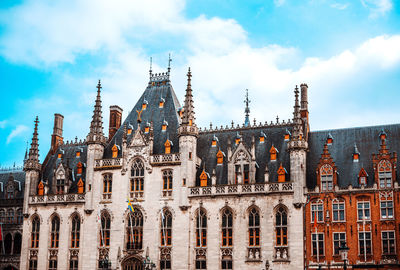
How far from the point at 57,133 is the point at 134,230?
20217 millimetres

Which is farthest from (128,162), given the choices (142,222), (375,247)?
(375,247)

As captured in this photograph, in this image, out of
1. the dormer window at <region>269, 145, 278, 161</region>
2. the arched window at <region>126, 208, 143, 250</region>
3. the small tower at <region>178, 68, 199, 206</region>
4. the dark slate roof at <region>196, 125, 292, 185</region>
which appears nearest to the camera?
the dark slate roof at <region>196, 125, 292, 185</region>

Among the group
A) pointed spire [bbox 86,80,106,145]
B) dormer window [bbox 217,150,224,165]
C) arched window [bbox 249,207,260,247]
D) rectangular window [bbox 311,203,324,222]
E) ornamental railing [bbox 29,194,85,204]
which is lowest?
arched window [bbox 249,207,260,247]

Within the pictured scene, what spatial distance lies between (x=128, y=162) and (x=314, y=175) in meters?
20.2

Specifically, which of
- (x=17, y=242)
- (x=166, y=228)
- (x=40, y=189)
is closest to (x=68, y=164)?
(x=40, y=189)

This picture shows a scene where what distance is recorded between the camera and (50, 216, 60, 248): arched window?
6425 centimetres

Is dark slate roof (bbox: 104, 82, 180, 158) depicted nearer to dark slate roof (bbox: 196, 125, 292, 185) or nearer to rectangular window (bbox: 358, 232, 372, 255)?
dark slate roof (bbox: 196, 125, 292, 185)

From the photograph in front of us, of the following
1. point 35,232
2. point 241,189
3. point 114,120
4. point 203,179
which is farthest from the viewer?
point 114,120

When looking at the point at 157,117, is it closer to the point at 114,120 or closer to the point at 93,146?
the point at 114,120

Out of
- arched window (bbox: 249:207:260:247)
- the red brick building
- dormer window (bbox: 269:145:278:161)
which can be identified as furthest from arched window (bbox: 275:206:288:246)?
dormer window (bbox: 269:145:278:161)

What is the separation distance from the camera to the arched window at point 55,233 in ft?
211

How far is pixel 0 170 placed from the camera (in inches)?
3024

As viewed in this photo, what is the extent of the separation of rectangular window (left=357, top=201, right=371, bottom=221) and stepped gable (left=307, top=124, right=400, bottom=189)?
191 centimetres

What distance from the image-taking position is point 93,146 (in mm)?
65062
